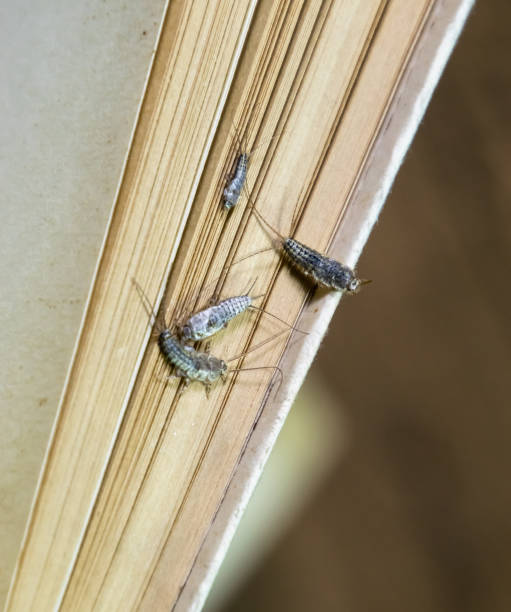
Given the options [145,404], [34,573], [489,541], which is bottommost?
[489,541]

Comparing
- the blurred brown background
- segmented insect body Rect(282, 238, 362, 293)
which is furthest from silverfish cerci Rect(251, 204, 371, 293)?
the blurred brown background

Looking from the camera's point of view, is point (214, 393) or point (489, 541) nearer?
point (214, 393)

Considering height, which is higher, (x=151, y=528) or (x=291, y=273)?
(x=291, y=273)

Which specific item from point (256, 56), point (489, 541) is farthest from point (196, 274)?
point (489, 541)

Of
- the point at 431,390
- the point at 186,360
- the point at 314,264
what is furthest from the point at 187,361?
the point at 431,390

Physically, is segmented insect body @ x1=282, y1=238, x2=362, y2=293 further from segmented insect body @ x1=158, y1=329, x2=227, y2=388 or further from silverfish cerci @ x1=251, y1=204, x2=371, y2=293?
segmented insect body @ x1=158, y1=329, x2=227, y2=388

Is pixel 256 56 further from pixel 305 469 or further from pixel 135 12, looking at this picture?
pixel 305 469
